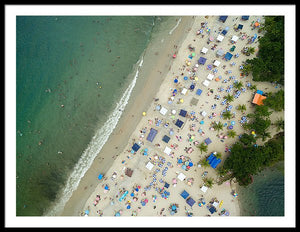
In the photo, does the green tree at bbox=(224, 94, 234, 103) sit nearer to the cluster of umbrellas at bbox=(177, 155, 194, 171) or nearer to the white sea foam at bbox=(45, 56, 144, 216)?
the cluster of umbrellas at bbox=(177, 155, 194, 171)

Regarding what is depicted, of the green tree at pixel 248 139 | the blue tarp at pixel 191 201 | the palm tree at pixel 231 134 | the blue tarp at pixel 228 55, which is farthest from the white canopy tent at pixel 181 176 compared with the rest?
the blue tarp at pixel 228 55

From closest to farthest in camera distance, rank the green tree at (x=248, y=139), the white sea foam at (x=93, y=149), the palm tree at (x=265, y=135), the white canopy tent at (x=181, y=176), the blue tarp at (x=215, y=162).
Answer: the green tree at (x=248, y=139) → the palm tree at (x=265, y=135) → the blue tarp at (x=215, y=162) → the white canopy tent at (x=181, y=176) → the white sea foam at (x=93, y=149)

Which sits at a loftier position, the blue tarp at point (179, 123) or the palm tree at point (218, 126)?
the palm tree at point (218, 126)

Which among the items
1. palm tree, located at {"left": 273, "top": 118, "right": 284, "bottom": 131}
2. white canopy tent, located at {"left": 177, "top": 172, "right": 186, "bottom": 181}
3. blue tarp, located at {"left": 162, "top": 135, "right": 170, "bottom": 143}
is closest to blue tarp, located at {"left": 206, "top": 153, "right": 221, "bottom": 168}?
white canopy tent, located at {"left": 177, "top": 172, "right": 186, "bottom": 181}

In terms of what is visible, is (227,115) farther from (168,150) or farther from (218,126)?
(168,150)

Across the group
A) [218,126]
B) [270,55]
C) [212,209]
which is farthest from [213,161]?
[270,55]

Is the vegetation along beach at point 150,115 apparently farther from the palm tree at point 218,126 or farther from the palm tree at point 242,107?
the palm tree at point 242,107

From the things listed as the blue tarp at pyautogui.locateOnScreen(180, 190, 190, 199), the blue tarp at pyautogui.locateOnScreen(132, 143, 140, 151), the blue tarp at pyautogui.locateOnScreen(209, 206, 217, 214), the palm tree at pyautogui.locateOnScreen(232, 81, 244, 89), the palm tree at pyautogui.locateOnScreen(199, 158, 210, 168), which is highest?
the palm tree at pyautogui.locateOnScreen(232, 81, 244, 89)
